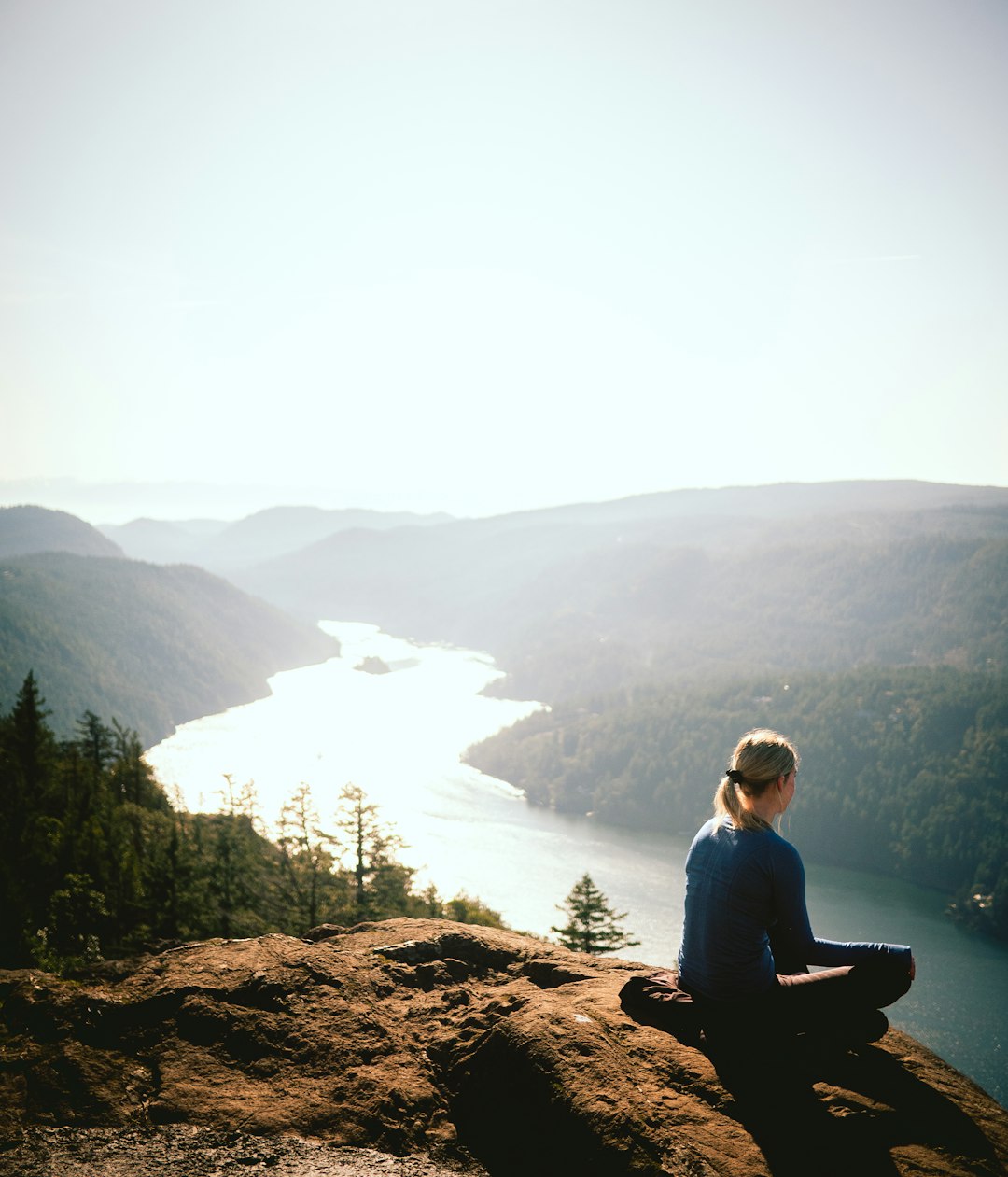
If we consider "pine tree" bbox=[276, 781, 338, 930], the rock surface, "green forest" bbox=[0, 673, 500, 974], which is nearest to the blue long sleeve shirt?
the rock surface

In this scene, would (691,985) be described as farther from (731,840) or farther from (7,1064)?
(7,1064)

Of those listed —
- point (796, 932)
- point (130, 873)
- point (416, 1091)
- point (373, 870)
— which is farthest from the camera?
point (373, 870)

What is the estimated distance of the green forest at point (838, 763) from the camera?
132375 mm

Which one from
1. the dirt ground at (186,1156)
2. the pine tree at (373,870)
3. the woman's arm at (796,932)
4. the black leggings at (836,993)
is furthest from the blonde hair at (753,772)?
the pine tree at (373,870)

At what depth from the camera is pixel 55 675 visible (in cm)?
18788

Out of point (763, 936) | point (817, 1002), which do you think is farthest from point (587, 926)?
point (763, 936)

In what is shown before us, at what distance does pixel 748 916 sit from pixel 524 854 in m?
111

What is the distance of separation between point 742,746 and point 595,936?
3274cm

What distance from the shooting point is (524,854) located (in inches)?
4338

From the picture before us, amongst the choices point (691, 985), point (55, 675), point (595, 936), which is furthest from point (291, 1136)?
point (55, 675)

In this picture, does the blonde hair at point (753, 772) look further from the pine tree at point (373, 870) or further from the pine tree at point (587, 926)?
the pine tree at point (373, 870)

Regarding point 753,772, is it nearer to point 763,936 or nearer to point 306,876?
point 763,936

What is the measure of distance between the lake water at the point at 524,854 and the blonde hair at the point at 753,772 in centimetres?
6377

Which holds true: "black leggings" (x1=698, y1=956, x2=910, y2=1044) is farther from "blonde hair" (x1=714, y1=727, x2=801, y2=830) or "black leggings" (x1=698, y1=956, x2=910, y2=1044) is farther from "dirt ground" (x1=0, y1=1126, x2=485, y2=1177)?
"dirt ground" (x1=0, y1=1126, x2=485, y2=1177)
